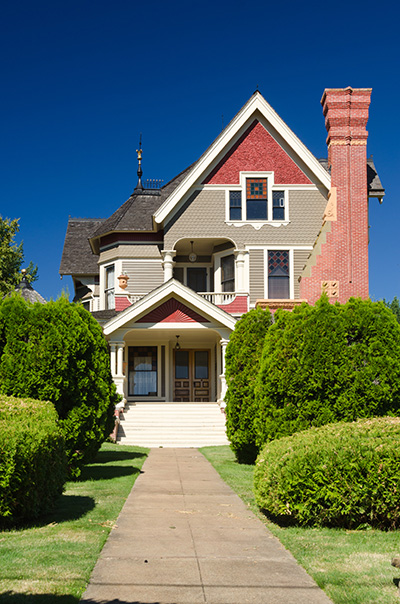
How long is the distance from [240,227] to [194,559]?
21352mm

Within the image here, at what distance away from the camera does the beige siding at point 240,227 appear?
26750 mm

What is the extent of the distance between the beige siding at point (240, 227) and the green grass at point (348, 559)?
18752 mm

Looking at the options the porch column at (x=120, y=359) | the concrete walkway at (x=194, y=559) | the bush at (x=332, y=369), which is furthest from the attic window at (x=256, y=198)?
the concrete walkway at (x=194, y=559)

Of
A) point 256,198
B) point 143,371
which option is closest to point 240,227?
point 256,198

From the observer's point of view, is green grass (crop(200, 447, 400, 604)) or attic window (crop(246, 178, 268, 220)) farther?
attic window (crop(246, 178, 268, 220))

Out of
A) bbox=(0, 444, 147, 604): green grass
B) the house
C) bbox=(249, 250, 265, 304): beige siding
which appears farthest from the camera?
bbox=(249, 250, 265, 304): beige siding

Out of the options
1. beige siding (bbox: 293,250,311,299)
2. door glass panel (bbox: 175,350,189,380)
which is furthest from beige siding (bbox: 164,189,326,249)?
door glass panel (bbox: 175,350,189,380)

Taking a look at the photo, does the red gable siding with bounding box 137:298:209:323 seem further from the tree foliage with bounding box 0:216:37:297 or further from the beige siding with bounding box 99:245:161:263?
the tree foliage with bounding box 0:216:37:297

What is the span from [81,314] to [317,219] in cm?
1582

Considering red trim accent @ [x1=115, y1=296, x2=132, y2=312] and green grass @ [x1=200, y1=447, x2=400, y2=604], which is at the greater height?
red trim accent @ [x1=115, y1=296, x2=132, y2=312]

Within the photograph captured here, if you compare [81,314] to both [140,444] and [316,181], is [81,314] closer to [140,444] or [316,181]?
[140,444]

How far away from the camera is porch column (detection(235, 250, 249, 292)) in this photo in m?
26.5

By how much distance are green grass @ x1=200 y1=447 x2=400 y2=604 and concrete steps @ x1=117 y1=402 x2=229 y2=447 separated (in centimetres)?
1330

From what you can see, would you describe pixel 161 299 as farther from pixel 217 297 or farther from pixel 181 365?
pixel 181 365
